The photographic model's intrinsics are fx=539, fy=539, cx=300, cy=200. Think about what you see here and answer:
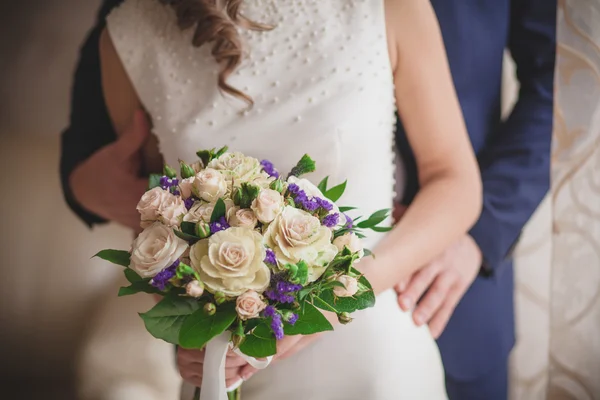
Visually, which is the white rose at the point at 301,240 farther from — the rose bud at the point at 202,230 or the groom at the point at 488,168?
the groom at the point at 488,168

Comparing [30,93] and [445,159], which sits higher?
[30,93]

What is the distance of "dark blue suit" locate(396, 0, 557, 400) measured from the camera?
0.99 meters

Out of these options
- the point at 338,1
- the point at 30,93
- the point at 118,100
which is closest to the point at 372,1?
the point at 338,1

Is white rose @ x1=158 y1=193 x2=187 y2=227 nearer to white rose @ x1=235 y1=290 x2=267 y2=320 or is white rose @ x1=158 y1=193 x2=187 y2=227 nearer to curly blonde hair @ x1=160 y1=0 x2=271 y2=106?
white rose @ x1=235 y1=290 x2=267 y2=320

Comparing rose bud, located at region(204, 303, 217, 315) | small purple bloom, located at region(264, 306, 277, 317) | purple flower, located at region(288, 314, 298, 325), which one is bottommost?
purple flower, located at region(288, 314, 298, 325)

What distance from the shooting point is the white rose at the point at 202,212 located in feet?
1.98

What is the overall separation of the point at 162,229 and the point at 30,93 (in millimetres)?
769

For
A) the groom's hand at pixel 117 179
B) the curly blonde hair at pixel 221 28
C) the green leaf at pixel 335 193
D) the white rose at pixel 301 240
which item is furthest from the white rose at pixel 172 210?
the groom's hand at pixel 117 179

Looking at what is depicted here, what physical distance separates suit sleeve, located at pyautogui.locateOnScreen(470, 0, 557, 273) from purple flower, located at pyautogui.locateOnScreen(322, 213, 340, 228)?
49cm

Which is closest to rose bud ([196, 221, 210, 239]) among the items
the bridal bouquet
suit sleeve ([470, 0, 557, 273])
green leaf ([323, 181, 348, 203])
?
the bridal bouquet

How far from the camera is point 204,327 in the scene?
59cm

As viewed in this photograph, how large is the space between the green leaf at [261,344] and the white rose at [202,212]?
5.4 inches

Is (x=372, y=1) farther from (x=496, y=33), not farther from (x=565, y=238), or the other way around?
(x=565, y=238)

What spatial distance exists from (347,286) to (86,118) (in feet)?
2.61
